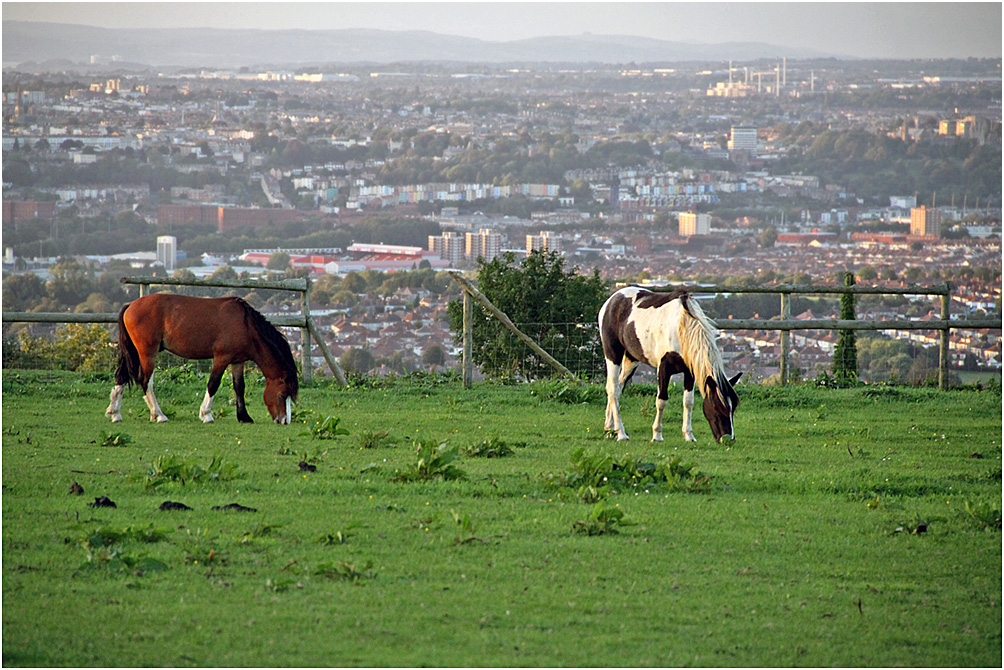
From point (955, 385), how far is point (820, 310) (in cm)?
2098

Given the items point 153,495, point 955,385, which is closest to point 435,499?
point 153,495

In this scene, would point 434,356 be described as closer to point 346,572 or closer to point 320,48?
point 346,572

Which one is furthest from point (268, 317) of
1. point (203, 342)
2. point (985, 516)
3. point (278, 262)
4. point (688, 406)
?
point (278, 262)

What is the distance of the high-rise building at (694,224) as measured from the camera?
90.2m

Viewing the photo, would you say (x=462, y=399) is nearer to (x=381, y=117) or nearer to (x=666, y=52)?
(x=381, y=117)

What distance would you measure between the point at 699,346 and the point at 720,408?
2.16 feet

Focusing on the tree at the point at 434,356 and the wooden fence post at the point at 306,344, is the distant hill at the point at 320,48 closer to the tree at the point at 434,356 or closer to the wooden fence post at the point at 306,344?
the tree at the point at 434,356

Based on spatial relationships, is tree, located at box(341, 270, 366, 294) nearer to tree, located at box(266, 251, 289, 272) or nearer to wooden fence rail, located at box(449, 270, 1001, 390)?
tree, located at box(266, 251, 289, 272)

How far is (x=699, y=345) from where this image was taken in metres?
9.82

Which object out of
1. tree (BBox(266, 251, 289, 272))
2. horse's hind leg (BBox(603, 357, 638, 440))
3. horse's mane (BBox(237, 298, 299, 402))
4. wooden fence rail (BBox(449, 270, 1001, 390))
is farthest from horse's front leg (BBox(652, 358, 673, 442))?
tree (BBox(266, 251, 289, 272))

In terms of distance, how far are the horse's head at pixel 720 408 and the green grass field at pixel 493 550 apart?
18cm

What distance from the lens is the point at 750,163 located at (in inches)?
4449

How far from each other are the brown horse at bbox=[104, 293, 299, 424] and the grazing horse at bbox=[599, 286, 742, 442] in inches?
137

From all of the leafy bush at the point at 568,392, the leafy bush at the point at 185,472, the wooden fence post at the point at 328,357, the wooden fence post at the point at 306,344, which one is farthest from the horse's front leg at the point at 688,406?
the wooden fence post at the point at 306,344
